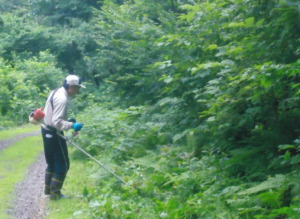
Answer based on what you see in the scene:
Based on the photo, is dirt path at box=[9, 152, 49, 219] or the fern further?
dirt path at box=[9, 152, 49, 219]

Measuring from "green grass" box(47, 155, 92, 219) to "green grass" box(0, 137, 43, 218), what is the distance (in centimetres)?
76

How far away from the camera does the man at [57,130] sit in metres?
5.99

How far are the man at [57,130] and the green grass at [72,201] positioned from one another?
0.86 ft

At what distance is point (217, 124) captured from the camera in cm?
631

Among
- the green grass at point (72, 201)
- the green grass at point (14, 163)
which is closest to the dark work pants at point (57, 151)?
the green grass at point (72, 201)

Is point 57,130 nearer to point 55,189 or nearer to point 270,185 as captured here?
point 55,189

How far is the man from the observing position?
5.99 meters

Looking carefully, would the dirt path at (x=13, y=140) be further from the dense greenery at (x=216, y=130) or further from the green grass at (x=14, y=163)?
the dense greenery at (x=216, y=130)

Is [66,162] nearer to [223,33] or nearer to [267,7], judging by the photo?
[223,33]

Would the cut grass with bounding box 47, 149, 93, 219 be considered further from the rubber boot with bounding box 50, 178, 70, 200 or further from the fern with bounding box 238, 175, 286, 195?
the fern with bounding box 238, 175, 286, 195

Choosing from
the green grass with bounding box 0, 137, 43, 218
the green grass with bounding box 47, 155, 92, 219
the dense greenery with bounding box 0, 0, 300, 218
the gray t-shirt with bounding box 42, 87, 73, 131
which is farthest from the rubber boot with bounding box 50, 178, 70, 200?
the gray t-shirt with bounding box 42, 87, 73, 131

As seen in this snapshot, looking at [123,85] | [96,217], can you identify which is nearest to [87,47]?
[123,85]

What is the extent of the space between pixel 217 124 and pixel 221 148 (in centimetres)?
44

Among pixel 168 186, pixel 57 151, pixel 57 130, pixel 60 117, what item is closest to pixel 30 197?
pixel 57 151
